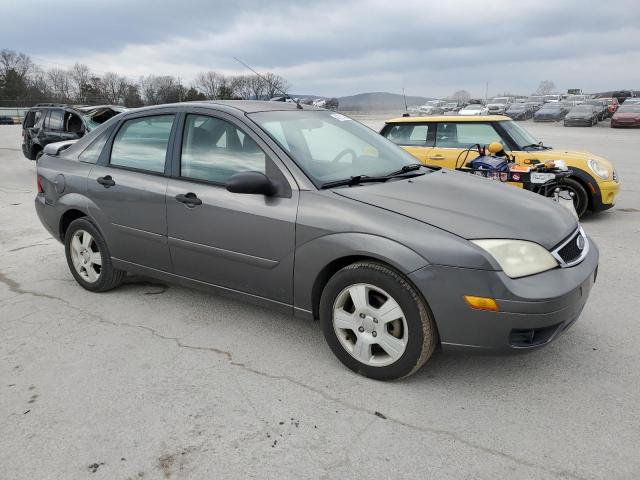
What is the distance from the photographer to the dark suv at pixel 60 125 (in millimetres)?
12758

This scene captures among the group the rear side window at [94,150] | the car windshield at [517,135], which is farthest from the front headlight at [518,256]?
the car windshield at [517,135]

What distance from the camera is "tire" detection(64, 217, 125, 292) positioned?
442 centimetres

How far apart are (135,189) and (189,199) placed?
0.62 m

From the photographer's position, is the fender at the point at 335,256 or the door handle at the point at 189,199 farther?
the door handle at the point at 189,199

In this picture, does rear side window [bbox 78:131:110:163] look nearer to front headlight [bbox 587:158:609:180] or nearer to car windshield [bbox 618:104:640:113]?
front headlight [bbox 587:158:609:180]

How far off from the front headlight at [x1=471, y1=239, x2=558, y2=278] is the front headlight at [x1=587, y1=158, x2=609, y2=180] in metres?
5.28

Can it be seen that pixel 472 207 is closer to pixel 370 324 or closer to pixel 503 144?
pixel 370 324

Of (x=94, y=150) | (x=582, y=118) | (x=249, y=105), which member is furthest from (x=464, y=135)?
(x=582, y=118)

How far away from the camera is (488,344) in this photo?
Answer: 2.75m

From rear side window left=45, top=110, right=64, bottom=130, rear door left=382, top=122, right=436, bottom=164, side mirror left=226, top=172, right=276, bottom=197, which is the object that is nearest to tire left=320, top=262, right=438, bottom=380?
side mirror left=226, top=172, right=276, bottom=197

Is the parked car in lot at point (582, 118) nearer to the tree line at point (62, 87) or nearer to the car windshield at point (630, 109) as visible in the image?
the car windshield at point (630, 109)

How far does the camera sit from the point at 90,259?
454 cm

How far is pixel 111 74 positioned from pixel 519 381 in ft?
288

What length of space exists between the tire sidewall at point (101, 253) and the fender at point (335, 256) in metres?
1.98
